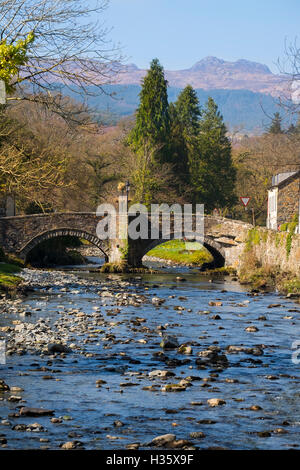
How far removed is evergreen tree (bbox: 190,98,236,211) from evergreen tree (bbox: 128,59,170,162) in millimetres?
6256

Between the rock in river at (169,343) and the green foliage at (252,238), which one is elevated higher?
the green foliage at (252,238)

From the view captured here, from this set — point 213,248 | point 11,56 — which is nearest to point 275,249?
point 213,248

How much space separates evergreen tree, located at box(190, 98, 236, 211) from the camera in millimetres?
→ 75625

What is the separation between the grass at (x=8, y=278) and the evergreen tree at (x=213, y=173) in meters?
37.9

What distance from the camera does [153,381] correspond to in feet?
46.9

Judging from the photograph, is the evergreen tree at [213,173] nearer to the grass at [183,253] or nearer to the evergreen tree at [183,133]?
the evergreen tree at [183,133]

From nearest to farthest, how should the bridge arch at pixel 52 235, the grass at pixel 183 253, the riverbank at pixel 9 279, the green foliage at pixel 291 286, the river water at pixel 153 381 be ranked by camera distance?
1. the river water at pixel 153 381
2. the riverbank at pixel 9 279
3. the green foliage at pixel 291 286
4. the bridge arch at pixel 52 235
5. the grass at pixel 183 253

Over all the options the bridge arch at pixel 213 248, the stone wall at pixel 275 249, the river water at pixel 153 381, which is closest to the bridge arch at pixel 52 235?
the bridge arch at pixel 213 248

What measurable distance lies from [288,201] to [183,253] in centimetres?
1138

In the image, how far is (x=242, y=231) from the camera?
45.5 m

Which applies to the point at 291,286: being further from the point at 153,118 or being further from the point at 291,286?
the point at 153,118

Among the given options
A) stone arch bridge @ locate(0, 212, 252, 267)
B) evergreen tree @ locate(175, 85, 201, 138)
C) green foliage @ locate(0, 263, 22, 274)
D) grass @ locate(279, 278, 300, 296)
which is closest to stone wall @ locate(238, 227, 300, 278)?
grass @ locate(279, 278, 300, 296)

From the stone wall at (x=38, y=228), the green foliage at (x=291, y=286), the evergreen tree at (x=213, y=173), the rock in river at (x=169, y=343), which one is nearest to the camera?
the rock in river at (x=169, y=343)

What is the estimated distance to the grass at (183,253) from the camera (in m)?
57.4
